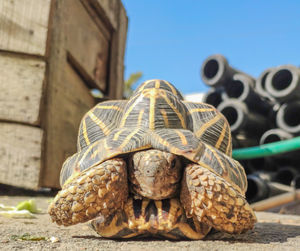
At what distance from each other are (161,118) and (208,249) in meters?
0.73

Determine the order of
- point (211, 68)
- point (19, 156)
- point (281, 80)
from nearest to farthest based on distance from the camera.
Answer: point (19, 156) → point (281, 80) → point (211, 68)

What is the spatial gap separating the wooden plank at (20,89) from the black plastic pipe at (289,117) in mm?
3684

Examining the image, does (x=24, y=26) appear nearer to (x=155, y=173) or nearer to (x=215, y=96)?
(x=155, y=173)

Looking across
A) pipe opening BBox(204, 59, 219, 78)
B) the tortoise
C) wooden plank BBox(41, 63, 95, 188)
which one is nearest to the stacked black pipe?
pipe opening BBox(204, 59, 219, 78)

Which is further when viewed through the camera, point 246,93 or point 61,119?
point 246,93

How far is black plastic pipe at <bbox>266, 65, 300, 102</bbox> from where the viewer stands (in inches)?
199

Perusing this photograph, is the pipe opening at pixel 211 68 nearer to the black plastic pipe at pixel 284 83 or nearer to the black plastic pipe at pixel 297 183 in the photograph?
the black plastic pipe at pixel 284 83

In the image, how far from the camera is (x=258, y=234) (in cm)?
200

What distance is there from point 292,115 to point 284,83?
1.76ft

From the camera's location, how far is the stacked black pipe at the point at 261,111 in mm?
5250

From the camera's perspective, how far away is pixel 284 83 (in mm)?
5520

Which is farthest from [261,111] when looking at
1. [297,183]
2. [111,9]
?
[111,9]

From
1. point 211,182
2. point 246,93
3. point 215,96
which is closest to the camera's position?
point 211,182

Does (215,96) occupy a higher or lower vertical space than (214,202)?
higher
